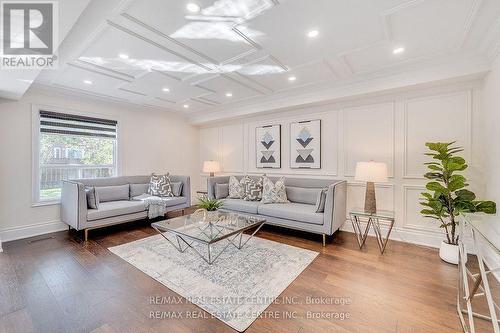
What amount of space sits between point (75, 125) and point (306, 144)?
4.28 metres

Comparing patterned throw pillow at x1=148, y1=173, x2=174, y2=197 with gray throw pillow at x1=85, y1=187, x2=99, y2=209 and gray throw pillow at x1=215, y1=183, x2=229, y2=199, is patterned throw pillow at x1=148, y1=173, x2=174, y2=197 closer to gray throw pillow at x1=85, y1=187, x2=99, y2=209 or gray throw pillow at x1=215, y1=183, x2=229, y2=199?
gray throw pillow at x1=215, y1=183, x2=229, y2=199

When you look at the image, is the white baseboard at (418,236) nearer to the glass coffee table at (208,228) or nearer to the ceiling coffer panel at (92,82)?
the glass coffee table at (208,228)

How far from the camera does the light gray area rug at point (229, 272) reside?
184cm

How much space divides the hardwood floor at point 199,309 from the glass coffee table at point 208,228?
534mm

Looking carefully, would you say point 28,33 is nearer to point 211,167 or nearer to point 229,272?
point 229,272

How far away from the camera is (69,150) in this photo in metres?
4.04

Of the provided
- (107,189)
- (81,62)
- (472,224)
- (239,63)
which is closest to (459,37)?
(472,224)

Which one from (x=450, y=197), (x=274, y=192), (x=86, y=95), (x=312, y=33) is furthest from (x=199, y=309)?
(x=86, y=95)

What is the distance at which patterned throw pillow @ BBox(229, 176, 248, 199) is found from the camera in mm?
4410

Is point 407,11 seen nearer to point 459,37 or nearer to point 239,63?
point 459,37

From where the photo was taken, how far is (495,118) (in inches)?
94.0

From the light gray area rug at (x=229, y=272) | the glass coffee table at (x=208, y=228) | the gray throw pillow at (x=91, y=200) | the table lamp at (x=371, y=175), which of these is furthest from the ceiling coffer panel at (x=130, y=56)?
the table lamp at (x=371, y=175)

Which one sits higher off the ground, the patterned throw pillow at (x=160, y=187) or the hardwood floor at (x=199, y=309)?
the patterned throw pillow at (x=160, y=187)

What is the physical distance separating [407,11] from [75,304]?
3713 millimetres
